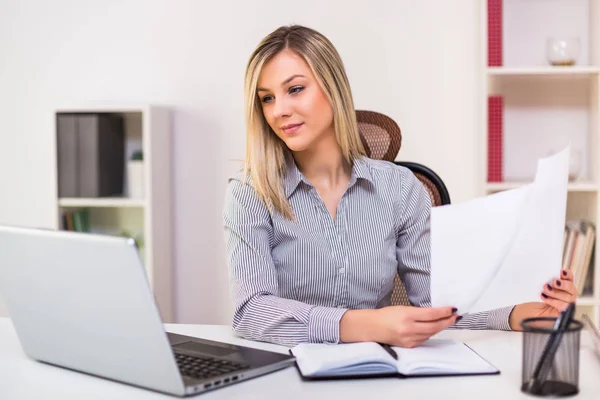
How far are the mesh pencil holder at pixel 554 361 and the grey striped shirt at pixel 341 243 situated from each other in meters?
0.47

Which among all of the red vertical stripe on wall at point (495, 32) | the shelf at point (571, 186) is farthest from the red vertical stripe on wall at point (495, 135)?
the red vertical stripe on wall at point (495, 32)

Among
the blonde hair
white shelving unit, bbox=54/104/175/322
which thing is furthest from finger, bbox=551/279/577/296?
white shelving unit, bbox=54/104/175/322

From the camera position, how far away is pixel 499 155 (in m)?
2.97

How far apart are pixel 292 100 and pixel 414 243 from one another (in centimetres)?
44

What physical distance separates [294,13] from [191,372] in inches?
92.9

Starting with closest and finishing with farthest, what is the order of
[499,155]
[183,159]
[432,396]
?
[432,396] < [499,155] < [183,159]

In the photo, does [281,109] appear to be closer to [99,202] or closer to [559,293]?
[559,293]

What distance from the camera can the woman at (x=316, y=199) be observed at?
1.74 m

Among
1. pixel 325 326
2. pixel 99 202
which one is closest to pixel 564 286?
pixel 325 326

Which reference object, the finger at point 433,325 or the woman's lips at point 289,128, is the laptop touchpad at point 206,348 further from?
the woman's lips at point 289,128

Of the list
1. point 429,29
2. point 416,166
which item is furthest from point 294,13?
point 416,166

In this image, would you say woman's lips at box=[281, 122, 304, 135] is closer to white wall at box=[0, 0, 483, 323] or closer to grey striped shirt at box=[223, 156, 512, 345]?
grey striped shirt at box=[223, 156, 512, 345]

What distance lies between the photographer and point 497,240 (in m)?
1.25

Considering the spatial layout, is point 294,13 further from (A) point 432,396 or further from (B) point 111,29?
(A) point 432,396
